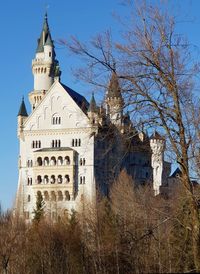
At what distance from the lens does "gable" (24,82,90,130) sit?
85.8 m

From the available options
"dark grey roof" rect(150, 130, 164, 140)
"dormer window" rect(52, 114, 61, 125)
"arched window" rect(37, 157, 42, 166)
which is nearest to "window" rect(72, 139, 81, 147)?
"dormer window" rect(52, 114, 61, 125)

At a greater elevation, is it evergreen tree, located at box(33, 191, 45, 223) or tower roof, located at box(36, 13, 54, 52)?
tower roof, located at box(36, 13, 54, 52)

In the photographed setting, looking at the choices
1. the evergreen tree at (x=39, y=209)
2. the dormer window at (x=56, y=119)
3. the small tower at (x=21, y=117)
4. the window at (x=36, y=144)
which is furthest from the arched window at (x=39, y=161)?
the small tower at (x=21, y=117)

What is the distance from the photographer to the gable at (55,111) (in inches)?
3378

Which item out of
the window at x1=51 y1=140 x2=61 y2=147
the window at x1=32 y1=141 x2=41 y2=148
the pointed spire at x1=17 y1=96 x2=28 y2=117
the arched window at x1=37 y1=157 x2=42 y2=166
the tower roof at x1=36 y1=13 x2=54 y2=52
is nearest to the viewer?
the arched window at x1=37 y1=157 x2=42 y2=166

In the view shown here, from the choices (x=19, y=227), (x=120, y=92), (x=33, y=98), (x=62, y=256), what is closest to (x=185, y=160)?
(x=120, y=92)

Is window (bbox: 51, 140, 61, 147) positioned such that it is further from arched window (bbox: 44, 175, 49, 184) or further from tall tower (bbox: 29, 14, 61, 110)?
tall tower (bbox: 29, 14, 61, 110)

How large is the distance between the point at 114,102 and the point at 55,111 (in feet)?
242

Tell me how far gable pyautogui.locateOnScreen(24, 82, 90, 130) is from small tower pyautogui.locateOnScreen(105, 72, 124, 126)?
7149cm

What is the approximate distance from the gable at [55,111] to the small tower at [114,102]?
7149cm

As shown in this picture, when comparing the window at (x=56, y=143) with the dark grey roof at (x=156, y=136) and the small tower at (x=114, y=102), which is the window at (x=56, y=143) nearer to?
the dark grey roof at (x=156, y=136)

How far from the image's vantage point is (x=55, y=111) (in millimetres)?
86812

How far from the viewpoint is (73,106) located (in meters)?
85.6

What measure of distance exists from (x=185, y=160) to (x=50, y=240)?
39.7 meters
